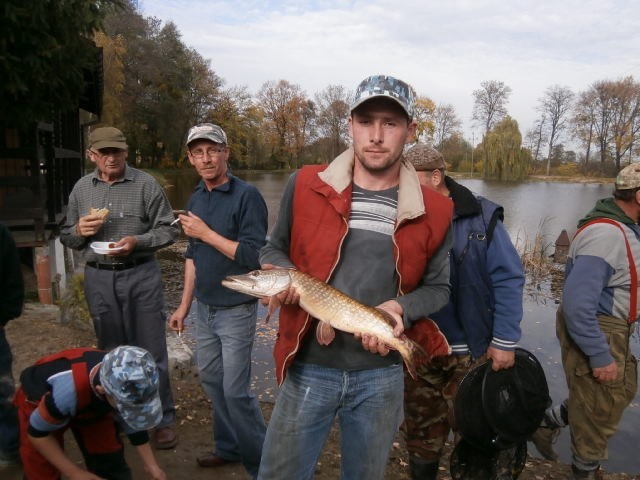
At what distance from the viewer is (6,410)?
313 cm

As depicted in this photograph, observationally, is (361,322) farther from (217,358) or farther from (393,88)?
(217,358)

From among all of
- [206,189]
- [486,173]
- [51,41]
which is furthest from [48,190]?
[486,173]

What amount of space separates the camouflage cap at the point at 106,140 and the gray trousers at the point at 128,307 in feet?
2.93

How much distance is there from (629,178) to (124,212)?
359cm

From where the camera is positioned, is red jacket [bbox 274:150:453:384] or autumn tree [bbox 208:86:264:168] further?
autumn tree [bbox 208:86:264:168]

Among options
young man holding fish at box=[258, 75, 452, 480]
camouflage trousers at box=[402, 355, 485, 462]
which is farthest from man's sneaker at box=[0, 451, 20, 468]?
camouflage trousers at box=[402, 355, 485, 462]

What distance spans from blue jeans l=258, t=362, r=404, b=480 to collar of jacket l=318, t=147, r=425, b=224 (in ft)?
2.36

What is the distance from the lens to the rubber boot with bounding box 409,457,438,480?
3412 millimetres

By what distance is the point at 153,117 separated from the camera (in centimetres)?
4444

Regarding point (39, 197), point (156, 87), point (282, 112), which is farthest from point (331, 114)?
point (39, 197)

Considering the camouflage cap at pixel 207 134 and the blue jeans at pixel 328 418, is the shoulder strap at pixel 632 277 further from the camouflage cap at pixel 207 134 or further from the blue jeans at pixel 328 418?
the camouflage cap at pixel 207 134

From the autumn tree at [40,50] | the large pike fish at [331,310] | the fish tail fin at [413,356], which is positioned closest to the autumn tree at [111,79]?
the autumn tree at [40,50]

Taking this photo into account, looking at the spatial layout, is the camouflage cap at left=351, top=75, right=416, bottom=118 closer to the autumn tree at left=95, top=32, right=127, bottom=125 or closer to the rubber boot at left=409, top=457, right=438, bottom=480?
the rubber boot at left=409, top=457, right=438, bottom=480

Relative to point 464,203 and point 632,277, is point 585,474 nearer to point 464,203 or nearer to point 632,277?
point 632,277
